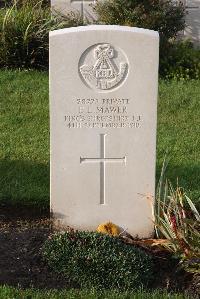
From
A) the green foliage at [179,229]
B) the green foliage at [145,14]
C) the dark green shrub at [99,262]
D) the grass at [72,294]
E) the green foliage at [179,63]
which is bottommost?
the grass at [72,294]

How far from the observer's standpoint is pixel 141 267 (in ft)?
15.7

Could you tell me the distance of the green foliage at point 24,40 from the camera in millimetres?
10016

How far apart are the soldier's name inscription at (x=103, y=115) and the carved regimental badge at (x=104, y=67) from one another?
0.12 metres

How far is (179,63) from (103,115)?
17.3 feet

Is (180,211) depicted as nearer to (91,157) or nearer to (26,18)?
(91,157)

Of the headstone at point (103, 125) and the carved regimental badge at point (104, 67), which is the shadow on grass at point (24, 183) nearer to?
the headstone at point (103, 125)

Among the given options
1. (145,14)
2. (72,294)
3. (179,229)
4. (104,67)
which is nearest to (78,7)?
(145,14)

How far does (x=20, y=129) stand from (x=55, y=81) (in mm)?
3017

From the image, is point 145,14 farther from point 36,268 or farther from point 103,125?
point 36,268

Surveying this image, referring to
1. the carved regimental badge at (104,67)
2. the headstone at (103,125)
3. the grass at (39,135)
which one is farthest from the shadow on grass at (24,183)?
the carved regimental badge at (104,67)

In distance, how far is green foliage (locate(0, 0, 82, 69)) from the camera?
32.9 feet

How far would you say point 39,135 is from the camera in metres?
8.03

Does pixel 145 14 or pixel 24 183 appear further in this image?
pixel 145 14

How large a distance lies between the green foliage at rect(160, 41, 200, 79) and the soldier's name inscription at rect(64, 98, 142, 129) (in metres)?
4.90
